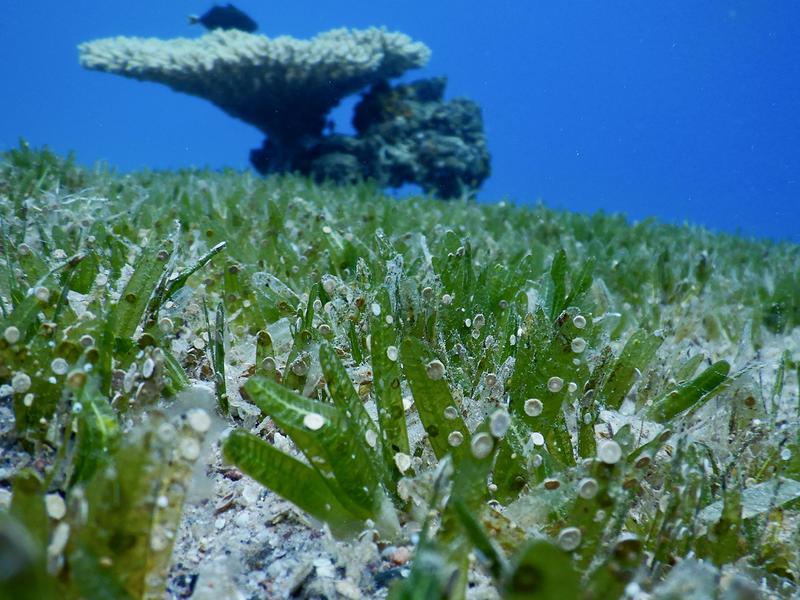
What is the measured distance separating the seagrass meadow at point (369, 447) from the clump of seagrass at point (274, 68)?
1090 centimetres

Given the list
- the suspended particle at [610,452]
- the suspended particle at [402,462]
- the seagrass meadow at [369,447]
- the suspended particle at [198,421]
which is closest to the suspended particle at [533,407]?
the seagrass meadow at [369,447]

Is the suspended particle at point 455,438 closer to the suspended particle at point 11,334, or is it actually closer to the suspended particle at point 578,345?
the suspended particle at point 578,345

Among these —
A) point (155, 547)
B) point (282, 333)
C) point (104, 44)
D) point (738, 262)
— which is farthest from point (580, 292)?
point (104, 44)

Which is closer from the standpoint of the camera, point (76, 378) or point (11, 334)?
point (76, 378)

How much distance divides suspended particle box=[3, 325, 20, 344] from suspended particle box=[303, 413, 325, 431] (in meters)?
0.59

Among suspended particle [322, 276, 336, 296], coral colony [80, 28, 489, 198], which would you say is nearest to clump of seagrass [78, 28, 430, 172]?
coral colony [80, 28, 489, 198]

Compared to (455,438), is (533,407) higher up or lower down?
higher up

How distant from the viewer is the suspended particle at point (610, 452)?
81 centimetres

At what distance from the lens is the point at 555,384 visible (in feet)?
4.04

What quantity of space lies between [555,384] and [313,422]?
525 mm

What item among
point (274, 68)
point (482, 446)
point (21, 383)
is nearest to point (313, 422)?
point (482, 446)

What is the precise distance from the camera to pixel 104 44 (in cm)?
1277

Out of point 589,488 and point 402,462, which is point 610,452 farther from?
point 402,462

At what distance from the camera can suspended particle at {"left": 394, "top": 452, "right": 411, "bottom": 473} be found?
1.09 m
